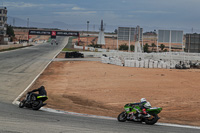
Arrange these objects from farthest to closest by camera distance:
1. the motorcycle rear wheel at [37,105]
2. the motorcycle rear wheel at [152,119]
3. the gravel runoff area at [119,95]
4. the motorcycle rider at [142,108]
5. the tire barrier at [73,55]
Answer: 1. the tire barrier at [73,55]
2. the gravel runoff area at [119,95]
3. the motorcycle rear wheel at [37,105]
4. the motorcycle rider at [142,108]
5. the motorcycle rear wheel at [152,119]

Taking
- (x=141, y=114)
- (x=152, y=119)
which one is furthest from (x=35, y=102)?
(x=152, y=119)

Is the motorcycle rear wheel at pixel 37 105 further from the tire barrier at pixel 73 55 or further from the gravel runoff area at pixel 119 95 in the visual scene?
the tire barrier at pixel 73 55

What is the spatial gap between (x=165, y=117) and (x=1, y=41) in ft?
260

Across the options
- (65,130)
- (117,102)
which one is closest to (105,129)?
(65,130)

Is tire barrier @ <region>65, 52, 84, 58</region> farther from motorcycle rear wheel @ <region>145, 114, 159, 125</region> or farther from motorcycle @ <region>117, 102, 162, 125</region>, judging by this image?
motorcycle rear wheel @ <region>145, 114, 159, 125</region>

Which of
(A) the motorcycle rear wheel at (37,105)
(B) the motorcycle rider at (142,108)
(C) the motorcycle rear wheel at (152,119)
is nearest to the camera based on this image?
(C) the motorcycle rear wheel at (152,119)

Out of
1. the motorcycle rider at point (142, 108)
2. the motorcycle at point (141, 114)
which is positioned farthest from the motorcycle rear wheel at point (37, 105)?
the motorcycle rider at point (142, 108)

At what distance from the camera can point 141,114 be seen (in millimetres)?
11766

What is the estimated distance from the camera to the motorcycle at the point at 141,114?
11641 millimetres

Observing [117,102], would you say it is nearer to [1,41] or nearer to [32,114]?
[32,114]

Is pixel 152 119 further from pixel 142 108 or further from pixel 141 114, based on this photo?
pixel 142 108

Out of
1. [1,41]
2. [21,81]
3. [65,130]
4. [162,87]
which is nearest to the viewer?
[65,130]

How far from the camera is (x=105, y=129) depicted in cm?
1007

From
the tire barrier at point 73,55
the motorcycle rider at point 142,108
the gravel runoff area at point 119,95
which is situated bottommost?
the gravel runoff area at point 119,95
